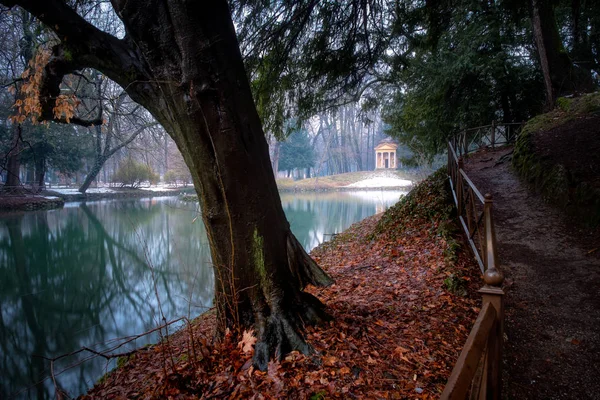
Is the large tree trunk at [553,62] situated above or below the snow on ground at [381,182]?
above

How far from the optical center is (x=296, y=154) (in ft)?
170

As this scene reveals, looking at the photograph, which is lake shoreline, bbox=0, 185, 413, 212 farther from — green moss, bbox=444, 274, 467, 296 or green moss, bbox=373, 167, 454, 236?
green moss, bbox=444, 274, 467, 296

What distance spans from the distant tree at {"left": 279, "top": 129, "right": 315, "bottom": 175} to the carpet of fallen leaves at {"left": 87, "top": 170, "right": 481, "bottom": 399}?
152ft

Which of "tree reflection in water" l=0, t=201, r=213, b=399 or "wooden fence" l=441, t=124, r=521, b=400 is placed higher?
"wooden fence" l=441, t=124, r=521, b=400

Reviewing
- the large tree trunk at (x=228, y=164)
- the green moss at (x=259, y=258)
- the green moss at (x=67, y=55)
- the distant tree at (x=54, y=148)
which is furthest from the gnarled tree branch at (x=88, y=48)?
the distant tree at (x=54, y=148)

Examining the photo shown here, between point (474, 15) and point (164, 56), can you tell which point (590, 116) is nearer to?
Result: point (474, 15)

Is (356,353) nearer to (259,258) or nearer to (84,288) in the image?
(259,258)

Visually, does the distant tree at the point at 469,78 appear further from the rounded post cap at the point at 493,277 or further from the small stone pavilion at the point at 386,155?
the small stone pavilion at the point at 386,155

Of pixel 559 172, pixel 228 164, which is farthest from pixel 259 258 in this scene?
pixel 559 172

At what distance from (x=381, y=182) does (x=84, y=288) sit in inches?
1593

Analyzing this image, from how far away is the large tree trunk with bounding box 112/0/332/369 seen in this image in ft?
8.58

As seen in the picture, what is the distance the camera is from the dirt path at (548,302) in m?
2.69

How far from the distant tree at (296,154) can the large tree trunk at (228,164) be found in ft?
157

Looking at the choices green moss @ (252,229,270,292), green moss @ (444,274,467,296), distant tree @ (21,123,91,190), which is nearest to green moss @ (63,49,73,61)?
green moss @ (252,229,270,292)
